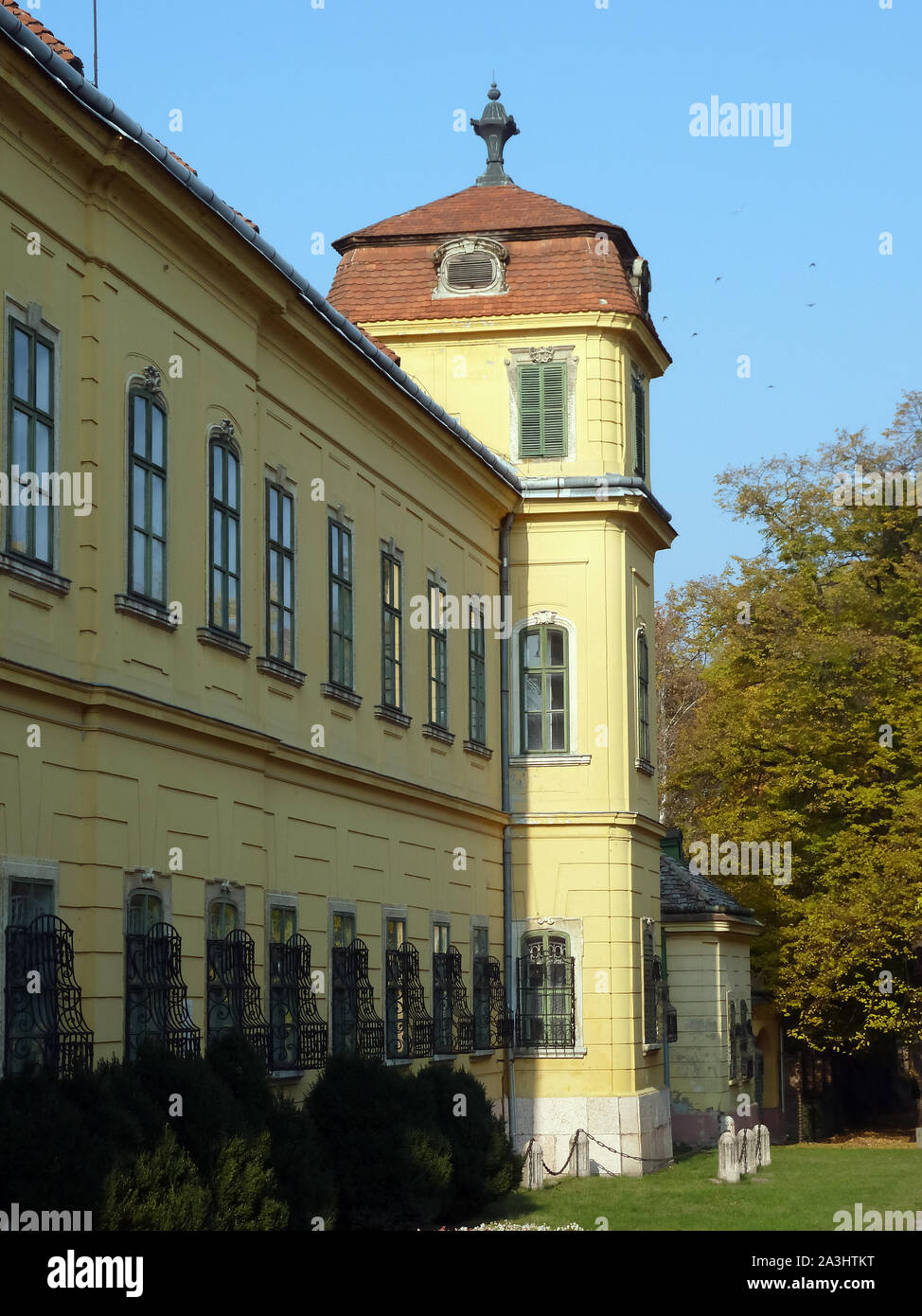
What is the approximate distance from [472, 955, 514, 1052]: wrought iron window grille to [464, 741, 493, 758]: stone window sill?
277 cm

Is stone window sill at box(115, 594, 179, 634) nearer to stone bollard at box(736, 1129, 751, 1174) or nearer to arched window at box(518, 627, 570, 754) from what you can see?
arched window at box(518, 627, 570, 754)

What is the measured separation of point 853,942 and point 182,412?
2696 centimetres

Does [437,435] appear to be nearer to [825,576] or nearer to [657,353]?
[657,353]

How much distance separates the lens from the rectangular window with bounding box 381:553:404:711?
23.9 meters

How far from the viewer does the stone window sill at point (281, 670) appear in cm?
1927

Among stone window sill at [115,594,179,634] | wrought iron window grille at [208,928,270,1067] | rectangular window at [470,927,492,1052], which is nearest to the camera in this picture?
stone window sill at [115,594,179,634]

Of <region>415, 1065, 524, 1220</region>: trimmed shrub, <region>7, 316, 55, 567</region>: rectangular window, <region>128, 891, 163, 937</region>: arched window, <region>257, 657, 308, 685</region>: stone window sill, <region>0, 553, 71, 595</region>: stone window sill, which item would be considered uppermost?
<region>7, 316, 55, 567</region>: rectangular window

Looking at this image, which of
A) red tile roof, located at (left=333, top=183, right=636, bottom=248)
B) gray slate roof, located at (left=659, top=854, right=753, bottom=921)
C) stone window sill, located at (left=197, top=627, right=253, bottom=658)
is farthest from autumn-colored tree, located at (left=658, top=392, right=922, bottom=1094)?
stone window sill, located at (left=197, top=627, right=253, bottom=658)

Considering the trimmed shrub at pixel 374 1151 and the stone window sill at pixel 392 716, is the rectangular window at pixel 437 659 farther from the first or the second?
the trimmed shrub at pixel 374 1151

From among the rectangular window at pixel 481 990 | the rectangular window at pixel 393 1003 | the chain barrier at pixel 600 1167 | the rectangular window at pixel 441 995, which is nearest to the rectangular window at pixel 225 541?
the rectangular window at pixel 393 1003

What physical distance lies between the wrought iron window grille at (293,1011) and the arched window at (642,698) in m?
11.3

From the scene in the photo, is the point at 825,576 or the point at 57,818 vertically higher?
the point at 825,576
